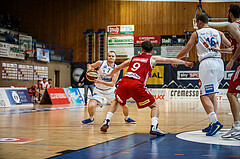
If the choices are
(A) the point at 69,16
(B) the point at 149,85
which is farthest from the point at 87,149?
(A) the point at 69,16

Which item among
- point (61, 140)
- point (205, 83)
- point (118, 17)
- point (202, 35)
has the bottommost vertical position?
point (61, 140)

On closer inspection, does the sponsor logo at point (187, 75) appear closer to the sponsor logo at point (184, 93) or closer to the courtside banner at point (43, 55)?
the sponsor logo at point (184, 93)

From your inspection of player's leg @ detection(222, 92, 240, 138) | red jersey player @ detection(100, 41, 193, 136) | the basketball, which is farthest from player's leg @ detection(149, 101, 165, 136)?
the basketball

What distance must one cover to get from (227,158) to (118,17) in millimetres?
27072

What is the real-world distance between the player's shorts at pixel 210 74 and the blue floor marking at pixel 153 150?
105 cm

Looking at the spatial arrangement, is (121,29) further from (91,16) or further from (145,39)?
(91,16)

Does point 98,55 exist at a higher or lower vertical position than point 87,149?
higher

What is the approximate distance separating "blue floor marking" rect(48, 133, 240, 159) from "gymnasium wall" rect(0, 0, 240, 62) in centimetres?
2441

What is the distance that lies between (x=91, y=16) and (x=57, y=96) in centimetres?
1282

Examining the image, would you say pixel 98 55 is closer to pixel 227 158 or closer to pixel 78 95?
pixel 78 95

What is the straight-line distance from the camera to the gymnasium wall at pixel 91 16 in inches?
1140

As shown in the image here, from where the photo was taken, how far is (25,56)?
2362 cm

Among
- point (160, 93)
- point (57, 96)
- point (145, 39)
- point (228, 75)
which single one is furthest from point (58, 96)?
point (228, 75)

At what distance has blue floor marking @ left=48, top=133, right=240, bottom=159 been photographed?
12.4ft
